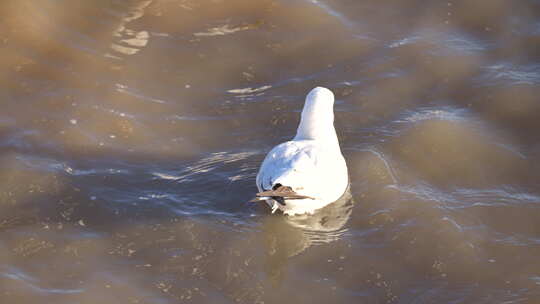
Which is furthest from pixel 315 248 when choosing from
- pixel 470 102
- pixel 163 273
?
pixel 470 102

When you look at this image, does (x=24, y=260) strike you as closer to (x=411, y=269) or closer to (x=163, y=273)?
(x=163, y=273)

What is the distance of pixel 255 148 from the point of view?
732 cm

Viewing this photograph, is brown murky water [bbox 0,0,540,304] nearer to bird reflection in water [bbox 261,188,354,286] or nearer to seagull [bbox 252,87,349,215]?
bird reflection in water [bbox 261,188,354,286]

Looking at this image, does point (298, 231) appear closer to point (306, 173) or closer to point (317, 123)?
point (306, 173)

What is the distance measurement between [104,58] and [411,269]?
381 centimetres

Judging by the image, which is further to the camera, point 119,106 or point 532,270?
point 119,106

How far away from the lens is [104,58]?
8023 mm

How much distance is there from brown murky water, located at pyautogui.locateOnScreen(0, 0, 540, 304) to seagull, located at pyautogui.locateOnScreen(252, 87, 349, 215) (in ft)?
0.72

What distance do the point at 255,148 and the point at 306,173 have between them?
1044 mm

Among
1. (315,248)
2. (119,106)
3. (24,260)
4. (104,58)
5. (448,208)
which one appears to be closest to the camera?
(24,260)

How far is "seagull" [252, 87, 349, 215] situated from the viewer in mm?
6227

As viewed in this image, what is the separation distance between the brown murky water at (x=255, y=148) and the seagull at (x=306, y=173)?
218 mm

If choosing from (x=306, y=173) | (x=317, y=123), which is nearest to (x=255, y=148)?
(x=317, y=123)

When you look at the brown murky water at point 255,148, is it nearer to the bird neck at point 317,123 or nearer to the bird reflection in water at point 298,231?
the bird reflection in water at point 298,231
